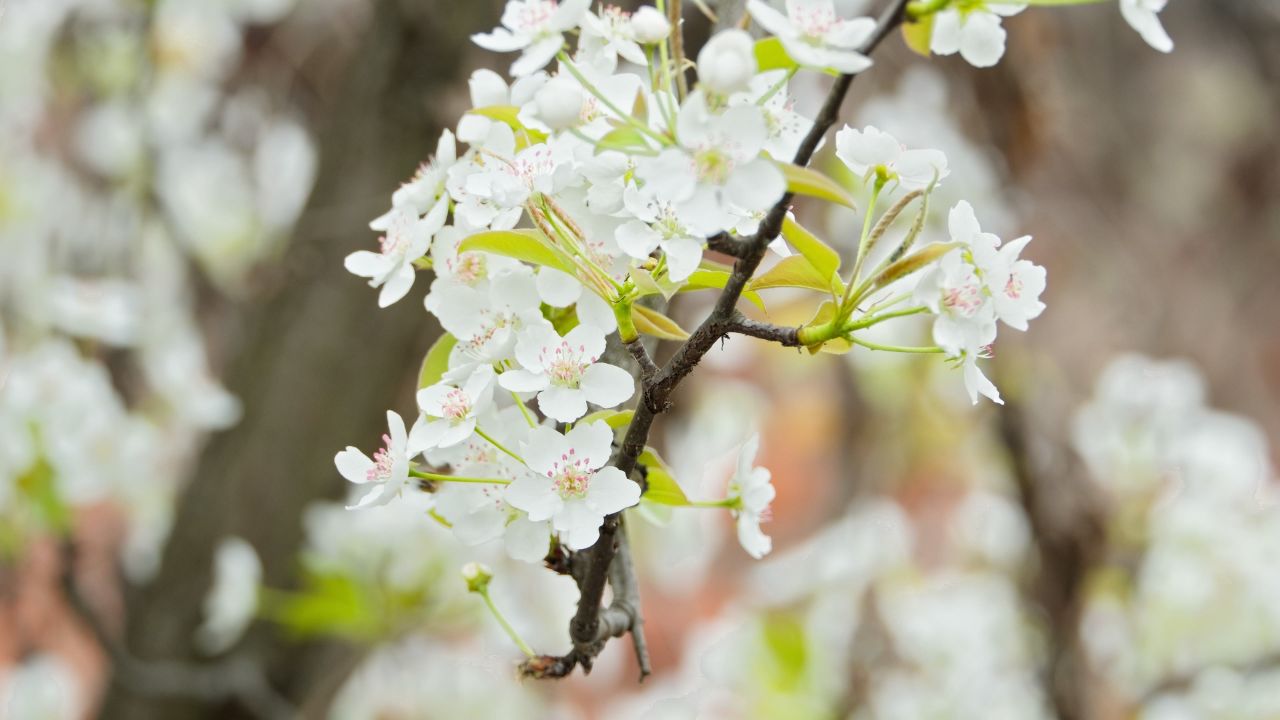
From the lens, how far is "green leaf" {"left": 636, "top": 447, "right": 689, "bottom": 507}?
544mm

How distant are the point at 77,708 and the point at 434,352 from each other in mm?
2369

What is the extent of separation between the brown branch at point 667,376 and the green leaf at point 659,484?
0.10 feet

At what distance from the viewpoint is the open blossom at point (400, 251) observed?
496mm

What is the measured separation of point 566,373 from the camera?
45cm

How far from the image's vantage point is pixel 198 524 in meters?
1.57

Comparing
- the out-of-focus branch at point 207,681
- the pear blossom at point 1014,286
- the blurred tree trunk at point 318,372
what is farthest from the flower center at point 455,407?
the out-of-focus branch at point 207,681

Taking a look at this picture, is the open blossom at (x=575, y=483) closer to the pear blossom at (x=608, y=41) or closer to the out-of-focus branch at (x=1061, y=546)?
the pear blossom at (x=608, y=41)

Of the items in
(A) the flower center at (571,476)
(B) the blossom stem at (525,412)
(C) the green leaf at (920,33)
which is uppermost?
(C) the green leaf at (920,33)

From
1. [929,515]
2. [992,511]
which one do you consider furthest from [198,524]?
[929,515]

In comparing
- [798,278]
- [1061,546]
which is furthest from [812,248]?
[1061,546]

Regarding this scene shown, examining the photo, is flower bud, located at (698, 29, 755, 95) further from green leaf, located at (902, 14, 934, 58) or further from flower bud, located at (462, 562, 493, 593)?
flower bud, located at (462, 562, 493, 593)

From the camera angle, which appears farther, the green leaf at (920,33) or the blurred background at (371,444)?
the blurred background at (371,444)

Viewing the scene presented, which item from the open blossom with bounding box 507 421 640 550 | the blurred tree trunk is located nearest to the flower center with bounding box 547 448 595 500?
the open blossom with bounding box 507 421 640 550

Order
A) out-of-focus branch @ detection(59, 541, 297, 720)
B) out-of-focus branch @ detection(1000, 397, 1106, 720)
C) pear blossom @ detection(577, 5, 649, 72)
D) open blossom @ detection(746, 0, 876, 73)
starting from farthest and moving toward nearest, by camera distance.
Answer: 1. out-of-focus branch @ detection(1000, 397, 1106, 720)
2. out-of-focus branch @ detection(59, 541, 297, 720)
3. pear blossom @ detection(577, 5, 649, 72)
4. open blossom @ detection(746, 0, 876, 73)
